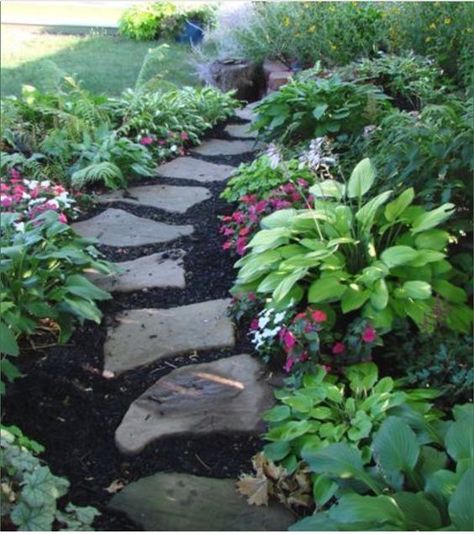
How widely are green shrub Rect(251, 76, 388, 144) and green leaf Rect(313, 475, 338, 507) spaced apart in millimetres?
2423

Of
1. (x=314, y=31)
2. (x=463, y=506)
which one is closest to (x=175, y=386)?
(x=463, y=506)

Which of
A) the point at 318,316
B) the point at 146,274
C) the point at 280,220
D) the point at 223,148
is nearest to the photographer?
the point at 318,316

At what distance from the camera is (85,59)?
27.5ft

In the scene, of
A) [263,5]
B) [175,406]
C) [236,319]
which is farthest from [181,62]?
[175,406]

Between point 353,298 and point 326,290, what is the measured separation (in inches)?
3.8

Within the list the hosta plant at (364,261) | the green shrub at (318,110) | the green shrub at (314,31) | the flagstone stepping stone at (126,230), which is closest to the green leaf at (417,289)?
the hosta plant at (364,261)

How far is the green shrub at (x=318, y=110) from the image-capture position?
398cm

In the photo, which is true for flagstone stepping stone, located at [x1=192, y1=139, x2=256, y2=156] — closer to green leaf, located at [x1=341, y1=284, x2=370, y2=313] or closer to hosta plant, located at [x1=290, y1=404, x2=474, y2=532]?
green leaf, located at [x1=341, y1=284, x2=370, y2=313]

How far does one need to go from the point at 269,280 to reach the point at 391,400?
0.72 m

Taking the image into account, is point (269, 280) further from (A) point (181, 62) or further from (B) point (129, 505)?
(A) point (181, 62)

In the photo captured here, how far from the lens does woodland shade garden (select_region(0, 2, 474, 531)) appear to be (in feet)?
5.71

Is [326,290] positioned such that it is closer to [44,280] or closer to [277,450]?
[277,450]

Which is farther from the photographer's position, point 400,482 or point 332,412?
point 332,412

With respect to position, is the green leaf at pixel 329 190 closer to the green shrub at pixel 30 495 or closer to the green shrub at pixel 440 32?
the green shrub at pixel 30 495
